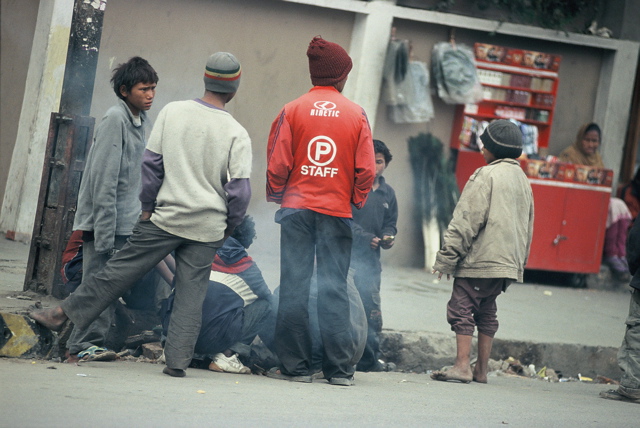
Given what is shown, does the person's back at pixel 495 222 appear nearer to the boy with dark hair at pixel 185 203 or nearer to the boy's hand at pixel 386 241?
the boy's hand at pixel 386 241

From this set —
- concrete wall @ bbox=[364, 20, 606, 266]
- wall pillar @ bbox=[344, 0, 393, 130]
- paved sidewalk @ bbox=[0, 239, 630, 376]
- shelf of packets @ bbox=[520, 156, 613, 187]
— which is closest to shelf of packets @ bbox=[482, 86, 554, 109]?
concrete wall @ bbox=[364, 20, 606, 266]

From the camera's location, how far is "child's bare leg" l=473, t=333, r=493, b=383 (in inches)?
213

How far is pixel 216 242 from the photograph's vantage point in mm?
4418

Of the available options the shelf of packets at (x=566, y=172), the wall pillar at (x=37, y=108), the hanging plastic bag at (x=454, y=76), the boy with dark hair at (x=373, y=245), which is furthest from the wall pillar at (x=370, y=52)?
the boy with dark hair at (x=373, y=245)

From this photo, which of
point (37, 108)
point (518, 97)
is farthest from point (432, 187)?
point (37, 108)

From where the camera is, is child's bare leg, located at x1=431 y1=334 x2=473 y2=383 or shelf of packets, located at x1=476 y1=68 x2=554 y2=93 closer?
child's bare leg, located at x1=431 y1=334 x2=473 y2=383

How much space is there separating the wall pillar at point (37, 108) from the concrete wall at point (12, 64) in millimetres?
196

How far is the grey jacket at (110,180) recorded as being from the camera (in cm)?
442

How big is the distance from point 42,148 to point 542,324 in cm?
485

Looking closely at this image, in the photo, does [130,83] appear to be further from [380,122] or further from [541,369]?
[380,122]

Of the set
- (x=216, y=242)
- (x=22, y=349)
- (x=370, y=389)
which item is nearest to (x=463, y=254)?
(x=370, y=389)

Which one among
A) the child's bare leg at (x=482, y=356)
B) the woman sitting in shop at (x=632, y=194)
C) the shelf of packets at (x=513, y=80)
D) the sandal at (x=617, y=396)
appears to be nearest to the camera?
the sandal at (x=617, y=396)

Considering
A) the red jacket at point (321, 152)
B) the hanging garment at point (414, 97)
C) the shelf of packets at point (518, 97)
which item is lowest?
the red jacket at point (321, 152)

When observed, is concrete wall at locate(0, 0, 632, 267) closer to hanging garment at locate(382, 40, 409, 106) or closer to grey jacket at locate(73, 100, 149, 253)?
hanging garment at locate(382, 40, 409, 106)
